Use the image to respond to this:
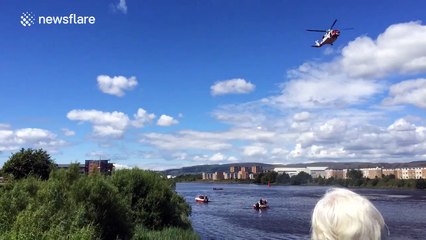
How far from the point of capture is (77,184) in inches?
1057

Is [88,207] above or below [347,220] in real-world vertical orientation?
below

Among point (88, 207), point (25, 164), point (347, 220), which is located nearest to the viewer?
point (347, 220)

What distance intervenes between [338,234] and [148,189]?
37.1m

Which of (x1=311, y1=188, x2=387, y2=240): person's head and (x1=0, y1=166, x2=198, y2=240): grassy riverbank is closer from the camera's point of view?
(x1=311, y1=188, x2=387, y2=240): person's head

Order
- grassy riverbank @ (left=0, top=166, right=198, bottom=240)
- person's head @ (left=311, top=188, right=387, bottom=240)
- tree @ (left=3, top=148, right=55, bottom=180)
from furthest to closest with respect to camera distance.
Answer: tree @ (left=3, top=148, right=55, bottom=180) < grassy riverbank @ (left=0, top=166, right=198, bottom=240) < person's head @ (left=311, top=188, right=387, bottom=240)

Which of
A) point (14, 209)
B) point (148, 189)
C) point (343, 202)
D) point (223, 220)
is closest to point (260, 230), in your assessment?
point (223, 220)

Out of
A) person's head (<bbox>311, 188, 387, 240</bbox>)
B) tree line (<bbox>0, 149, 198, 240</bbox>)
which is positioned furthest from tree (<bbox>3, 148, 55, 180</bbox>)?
person's head (<bbox>311, 188, 387, 240</bbox>)

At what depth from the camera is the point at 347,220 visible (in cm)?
354

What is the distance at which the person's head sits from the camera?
3504 mm

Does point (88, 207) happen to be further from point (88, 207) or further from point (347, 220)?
point (347, 220)

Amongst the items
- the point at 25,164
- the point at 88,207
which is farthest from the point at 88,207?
the point at 25,164

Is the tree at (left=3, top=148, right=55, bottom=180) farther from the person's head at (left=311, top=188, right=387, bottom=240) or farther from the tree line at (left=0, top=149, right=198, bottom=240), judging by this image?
the person's head at (left=311, top=188, right=387, bottom=240)

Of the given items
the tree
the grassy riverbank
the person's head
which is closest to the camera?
the person's head

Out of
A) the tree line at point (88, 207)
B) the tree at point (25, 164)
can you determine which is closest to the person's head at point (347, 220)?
the tree line at point (88, 207)
